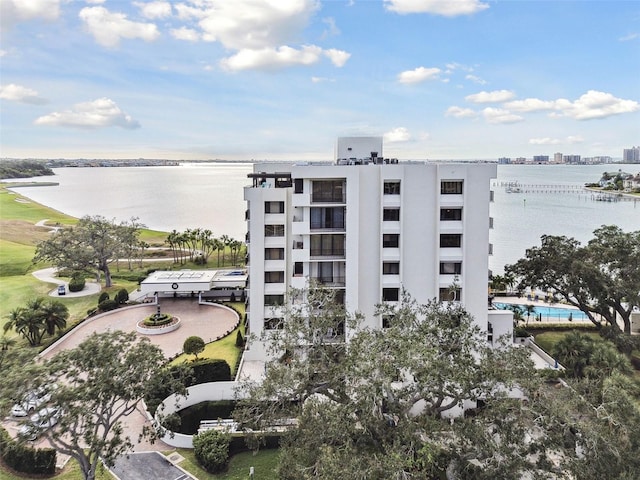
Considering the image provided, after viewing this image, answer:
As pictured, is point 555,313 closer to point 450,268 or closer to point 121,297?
point 450,268

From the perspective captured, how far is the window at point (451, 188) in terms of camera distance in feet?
70.3

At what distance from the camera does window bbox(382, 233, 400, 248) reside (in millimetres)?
21656

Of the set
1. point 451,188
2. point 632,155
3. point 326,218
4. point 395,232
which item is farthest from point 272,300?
point 632,155

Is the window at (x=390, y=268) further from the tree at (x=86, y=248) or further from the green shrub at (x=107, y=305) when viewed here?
the tree at (x=86, y=248)

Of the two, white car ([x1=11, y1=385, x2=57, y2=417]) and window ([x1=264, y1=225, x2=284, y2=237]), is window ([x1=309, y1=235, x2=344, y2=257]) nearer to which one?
window ([x1=264, y1=225, x2=284, y2=237])

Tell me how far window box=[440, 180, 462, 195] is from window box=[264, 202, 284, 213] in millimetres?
8952

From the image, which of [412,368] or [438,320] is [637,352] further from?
[412,368]

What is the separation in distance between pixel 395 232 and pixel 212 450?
1269 centimetres

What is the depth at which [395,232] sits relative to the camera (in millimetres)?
21562

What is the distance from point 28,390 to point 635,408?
1805cm

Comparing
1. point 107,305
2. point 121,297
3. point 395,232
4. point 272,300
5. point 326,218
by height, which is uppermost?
point 326,218

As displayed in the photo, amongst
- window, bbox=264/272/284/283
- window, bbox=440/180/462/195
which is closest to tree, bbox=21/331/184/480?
window, bbox=264/272/284/283

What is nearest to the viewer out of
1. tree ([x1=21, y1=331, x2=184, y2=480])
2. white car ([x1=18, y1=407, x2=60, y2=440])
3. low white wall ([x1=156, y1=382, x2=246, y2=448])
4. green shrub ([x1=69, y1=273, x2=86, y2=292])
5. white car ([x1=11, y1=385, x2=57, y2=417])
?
white car ([x1=18, y1=407, x2=60, y2=440])

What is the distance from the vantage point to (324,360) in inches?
588
